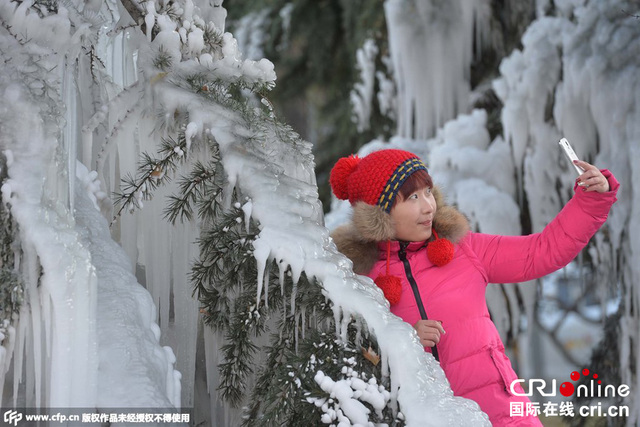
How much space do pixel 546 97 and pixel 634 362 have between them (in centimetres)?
149

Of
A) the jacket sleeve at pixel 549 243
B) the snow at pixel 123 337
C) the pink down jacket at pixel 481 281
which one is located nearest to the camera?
the snow at pixel 123 337

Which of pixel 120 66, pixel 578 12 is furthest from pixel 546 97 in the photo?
pixel 120 66

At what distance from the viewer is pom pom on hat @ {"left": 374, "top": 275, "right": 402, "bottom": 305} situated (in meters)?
2.24

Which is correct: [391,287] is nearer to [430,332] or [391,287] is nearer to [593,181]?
[430,332]

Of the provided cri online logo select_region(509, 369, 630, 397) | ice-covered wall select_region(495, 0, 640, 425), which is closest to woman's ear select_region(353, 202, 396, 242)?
ice-covered wall select_region(495, 0, 640, 425)

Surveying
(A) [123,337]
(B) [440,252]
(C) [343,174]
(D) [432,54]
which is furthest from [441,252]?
(D) [432,54]

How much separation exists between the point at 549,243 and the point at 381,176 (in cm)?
62

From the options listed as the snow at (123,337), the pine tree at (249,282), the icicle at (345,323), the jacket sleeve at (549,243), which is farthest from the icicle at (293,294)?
the jacket sleeve at (549,243)

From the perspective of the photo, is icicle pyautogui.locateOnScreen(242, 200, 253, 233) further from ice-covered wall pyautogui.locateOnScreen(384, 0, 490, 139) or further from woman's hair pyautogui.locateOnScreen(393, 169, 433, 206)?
ice-covered wall pyautogui.locateOnScreen(384, 0, 490, 139)

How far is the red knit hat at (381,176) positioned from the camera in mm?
2293

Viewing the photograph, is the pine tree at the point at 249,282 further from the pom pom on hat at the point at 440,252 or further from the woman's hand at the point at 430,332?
the pom pom on hat at the point at 440,252

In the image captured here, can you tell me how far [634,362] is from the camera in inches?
151

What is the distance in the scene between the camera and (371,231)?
2287 millimetres

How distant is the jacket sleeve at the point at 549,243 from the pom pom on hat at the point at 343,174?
450mm
